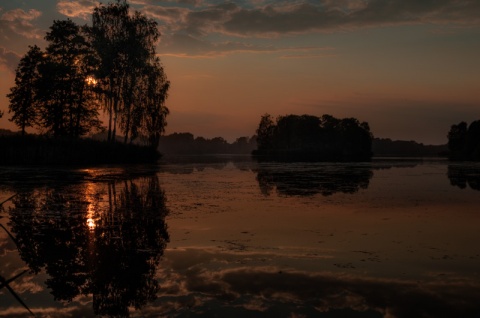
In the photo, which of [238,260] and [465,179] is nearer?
[238,260]

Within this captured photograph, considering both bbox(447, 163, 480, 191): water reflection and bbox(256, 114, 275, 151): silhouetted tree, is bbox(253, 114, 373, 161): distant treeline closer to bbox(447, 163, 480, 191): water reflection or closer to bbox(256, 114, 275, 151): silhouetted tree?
bbox(256, 114, 275, 151): silhouetted tree

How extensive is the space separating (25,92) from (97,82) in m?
12.5

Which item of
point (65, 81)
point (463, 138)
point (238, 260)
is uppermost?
point (65, 81)

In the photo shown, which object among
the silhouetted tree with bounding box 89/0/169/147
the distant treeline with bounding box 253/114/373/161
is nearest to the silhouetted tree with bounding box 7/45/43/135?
the silhouetted tree with bounding box 89/0/169/147

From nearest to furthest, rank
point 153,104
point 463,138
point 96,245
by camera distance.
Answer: point 96,245, point 153,104, point 463,138

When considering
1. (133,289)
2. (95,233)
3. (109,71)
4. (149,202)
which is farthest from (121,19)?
(133,289)

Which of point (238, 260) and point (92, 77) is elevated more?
point (92, 77)

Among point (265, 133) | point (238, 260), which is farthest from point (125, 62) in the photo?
point (265, 133)

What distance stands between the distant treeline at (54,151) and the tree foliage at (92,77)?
5.92m

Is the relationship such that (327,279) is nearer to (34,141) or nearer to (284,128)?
(34,141)

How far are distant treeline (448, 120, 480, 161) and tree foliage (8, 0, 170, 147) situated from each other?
95.4 metres

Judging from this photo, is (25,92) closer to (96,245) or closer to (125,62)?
(125,62)

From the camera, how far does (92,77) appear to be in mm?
50688

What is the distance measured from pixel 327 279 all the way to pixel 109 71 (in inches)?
1889
